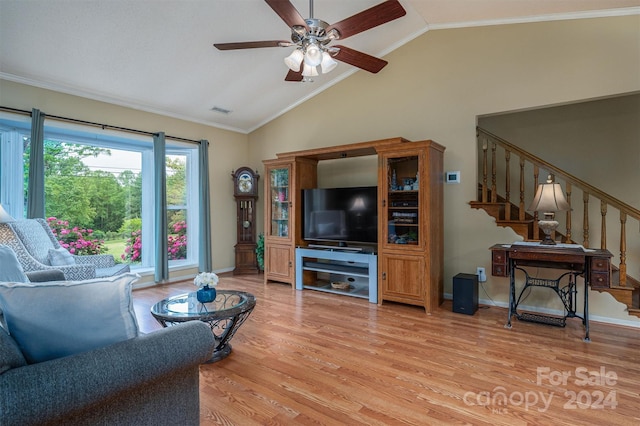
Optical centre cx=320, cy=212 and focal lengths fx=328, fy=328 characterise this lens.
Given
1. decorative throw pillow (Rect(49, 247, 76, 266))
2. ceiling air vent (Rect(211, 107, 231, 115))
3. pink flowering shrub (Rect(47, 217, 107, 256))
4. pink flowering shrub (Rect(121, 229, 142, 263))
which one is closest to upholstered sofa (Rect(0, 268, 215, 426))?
decorative throw pillow (Rect(49, 247, 76, 266))

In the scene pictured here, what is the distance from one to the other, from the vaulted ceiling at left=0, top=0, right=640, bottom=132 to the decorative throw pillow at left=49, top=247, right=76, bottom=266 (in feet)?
6.52

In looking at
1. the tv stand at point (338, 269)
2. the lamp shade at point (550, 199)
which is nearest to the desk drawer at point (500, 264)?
the lamp shade at point (550, 199)

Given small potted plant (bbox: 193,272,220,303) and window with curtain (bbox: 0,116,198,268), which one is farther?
window with curtain (bbox: 0,116,198,268)

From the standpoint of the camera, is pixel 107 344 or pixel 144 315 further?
pixel 144 315

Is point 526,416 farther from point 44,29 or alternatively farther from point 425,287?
point 44,29

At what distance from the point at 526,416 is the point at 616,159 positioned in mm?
3842

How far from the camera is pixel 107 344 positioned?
1.21 m

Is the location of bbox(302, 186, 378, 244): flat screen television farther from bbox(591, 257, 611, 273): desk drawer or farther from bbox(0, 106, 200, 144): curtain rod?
bbox(0, 106, 200, 144): curtain rod

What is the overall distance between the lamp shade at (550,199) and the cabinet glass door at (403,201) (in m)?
1.15

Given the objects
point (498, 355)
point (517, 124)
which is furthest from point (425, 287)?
point (517, 124)

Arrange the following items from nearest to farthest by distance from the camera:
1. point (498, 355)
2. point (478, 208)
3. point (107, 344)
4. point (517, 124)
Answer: point (107, 344) → point (498, 355) → point (478, 208) → point (517, 124)

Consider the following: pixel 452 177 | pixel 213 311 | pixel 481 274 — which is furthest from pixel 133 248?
pixel 481 274

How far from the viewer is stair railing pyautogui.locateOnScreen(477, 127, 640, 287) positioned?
3158 mm

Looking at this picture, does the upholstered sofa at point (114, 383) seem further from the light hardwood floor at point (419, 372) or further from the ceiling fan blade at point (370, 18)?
the ceiling fan blade at point (370, 18)
